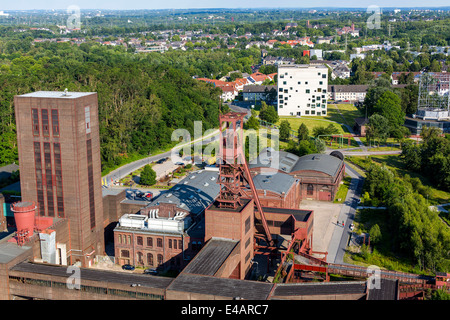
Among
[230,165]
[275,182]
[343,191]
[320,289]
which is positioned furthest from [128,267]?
[343,191]

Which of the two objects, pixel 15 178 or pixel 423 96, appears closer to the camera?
pixel 15 178

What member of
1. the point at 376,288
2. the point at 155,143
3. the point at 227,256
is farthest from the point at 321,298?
the point at 155,143

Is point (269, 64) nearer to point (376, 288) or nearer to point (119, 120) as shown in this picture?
point (119, 120)

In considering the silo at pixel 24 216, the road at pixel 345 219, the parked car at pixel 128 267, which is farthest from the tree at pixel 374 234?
the silo at pixel 24 216

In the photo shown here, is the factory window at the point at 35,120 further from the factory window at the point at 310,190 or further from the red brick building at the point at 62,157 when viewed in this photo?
the factory window at the point at 310,190

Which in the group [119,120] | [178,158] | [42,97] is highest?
[42,97]

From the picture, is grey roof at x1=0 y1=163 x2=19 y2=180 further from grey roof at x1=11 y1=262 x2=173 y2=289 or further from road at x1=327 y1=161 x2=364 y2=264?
road at x1=327 y1=161 x2=364 y2=264

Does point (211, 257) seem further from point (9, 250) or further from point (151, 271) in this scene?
point (9, 250)
